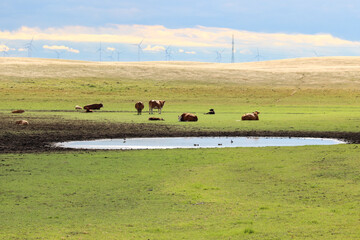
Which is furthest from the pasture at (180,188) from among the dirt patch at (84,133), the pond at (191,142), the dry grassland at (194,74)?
the dry grassland at (194,74)

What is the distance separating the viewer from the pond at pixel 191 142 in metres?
27.3

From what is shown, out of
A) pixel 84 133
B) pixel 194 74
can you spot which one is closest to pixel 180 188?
pixel 84 133

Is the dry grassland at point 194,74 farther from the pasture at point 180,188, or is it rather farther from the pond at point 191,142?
the pond at point 191,142

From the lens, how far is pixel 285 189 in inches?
624

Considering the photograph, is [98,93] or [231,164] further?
[98,93]

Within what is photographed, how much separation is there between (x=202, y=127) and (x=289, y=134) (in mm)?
6560

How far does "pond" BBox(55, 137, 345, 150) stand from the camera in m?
27.3

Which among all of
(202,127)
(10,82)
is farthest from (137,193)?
(10,82)

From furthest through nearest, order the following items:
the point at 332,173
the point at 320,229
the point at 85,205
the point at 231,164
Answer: the point at 231,164
the point at 332,173
the point at 85,205
the point at 320,229

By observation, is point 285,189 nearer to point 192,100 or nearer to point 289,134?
point 289,134

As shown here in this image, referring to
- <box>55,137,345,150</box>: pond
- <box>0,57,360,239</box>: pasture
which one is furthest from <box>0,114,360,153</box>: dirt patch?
<box>55,137,345,150</box>: pond

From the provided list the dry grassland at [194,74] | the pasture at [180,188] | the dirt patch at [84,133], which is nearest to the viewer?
the pasture at [180,188]

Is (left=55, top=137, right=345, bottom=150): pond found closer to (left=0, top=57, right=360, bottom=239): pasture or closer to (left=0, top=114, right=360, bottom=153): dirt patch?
(left=0, top=114, right=360, bottom=153): dirt patch

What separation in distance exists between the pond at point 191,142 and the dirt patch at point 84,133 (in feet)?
4.53
